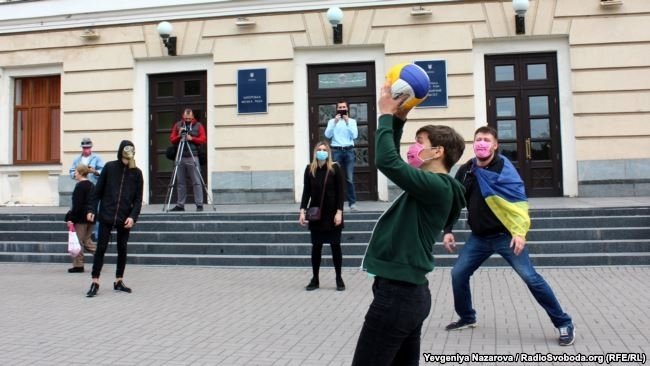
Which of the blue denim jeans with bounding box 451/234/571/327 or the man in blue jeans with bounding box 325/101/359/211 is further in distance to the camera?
the man in blue jeans with bounding box 325/101/359/211

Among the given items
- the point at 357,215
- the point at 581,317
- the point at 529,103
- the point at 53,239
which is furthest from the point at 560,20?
the point at 53,239

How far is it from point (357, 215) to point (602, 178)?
21.7 ft

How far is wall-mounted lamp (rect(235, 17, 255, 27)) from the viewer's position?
15258 millimetres

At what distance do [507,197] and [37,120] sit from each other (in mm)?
15906

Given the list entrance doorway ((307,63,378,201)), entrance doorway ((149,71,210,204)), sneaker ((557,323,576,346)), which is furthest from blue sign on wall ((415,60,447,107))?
sneaker ((557,323,576,346))

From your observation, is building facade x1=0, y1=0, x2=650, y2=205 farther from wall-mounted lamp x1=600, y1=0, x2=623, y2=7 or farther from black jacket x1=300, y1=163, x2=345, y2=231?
black jacket x1=300, y1=163, x2=345, y2=231

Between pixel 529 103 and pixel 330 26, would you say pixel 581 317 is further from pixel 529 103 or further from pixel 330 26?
pixel 330 26

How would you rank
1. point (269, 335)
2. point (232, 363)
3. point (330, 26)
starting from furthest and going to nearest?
point (330, 26), point (269, 335), point (232, 363)

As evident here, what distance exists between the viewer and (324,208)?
809cm

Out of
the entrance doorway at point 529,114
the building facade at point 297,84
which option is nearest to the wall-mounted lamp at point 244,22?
the building facade at point 297,84

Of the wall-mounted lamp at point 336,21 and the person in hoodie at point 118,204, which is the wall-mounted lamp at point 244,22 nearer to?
the wall-mounted lamp at point 336,21

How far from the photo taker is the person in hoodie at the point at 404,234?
2783mm

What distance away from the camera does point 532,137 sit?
14648 millimetres

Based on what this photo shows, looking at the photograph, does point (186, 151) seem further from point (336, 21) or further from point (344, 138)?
point (336, 21)
